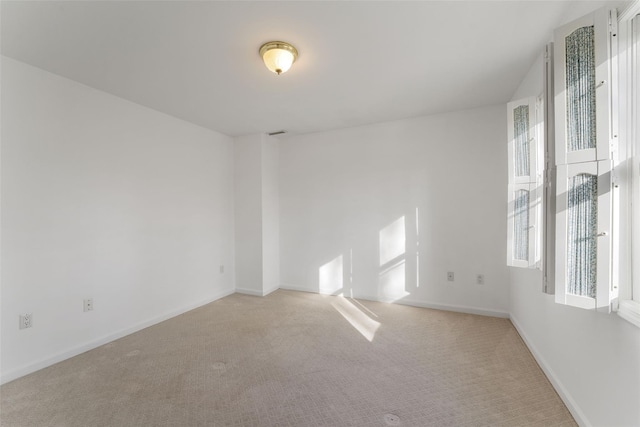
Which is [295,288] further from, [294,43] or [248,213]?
[294,43]

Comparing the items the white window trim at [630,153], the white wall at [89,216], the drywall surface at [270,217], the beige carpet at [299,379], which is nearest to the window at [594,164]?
the white window trim at [630,153]

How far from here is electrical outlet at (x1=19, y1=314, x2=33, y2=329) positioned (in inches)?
89.0

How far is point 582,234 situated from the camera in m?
1.48

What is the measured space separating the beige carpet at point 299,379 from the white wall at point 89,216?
355 mm

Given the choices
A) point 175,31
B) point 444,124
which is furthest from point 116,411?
point 444,124

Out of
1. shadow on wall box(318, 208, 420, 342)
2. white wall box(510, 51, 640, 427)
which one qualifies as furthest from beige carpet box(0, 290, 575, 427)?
shadow on wall box(318, 208, 420, 342)

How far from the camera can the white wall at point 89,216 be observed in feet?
7.39

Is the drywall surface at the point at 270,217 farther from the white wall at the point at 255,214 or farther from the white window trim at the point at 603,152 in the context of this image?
the white window trim at the point at 603,152

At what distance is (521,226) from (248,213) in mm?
3630

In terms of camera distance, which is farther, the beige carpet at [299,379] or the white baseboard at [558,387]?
the beige carpet at [299,379]

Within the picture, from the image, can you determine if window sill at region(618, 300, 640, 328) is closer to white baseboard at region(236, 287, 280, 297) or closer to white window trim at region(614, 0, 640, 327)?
white window trim at region(614, 0, 640, 327)

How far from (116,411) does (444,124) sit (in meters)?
4.36

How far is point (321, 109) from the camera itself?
3.42 meters

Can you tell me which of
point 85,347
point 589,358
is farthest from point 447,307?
point 85,347
